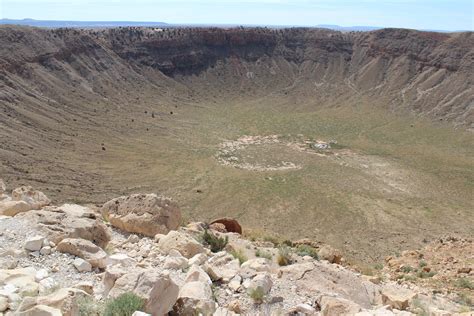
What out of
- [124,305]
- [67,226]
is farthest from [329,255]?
[124,305]

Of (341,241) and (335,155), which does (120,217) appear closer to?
(341,241)

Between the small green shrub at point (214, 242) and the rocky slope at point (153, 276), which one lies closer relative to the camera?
the rocky slope at point (153, 276)

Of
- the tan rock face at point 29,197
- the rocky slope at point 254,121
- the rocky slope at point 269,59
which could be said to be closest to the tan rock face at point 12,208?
the tan rock face at point 29,197

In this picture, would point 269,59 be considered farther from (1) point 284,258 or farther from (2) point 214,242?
(1) point 284,258

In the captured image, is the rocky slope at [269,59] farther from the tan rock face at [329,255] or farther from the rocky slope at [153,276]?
the tan rock face at [329,255]

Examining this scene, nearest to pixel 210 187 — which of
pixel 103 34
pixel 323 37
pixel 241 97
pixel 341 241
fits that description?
pixel 341 241

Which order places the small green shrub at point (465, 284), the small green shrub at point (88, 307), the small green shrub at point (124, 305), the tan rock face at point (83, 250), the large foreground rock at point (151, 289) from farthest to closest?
1. the small green shrub at point (465, 284)
2. the tan rock face at point (83, 250)
3. the large foreground rock at point (151, 289)
4. the small green shrub at point (88, 307)
5. the small green shrub at point (124, 305)
